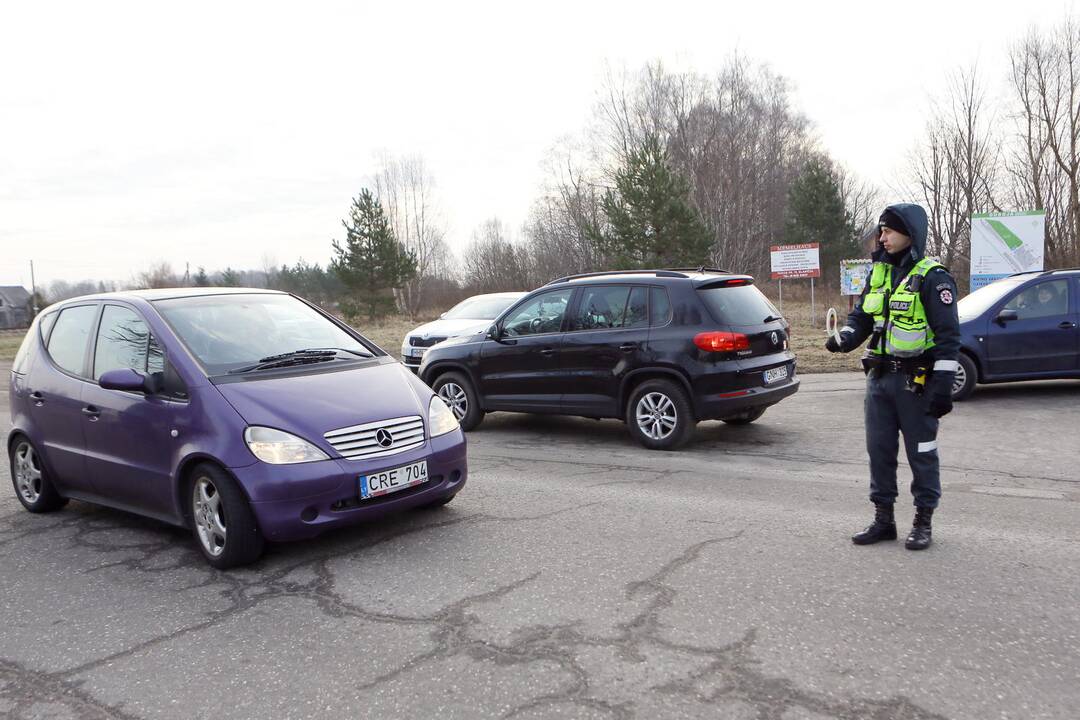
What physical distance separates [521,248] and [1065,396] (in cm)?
5105

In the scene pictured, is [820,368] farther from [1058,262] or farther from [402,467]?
[1058,262]

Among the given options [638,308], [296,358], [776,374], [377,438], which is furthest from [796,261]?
[377,438]

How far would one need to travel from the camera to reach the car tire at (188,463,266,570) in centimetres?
458

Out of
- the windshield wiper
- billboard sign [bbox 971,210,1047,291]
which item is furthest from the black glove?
billboard sign [bbox 971,210,1047,291]

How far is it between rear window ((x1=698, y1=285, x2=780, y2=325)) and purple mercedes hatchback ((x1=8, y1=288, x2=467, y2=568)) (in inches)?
130

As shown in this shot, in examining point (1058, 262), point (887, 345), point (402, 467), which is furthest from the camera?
point (1058, 262)

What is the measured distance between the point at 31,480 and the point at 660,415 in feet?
17.6

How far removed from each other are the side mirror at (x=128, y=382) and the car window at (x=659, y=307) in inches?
181

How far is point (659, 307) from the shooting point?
797 centimetres

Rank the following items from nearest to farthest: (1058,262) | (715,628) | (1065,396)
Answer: (715,628) → (1065,396) → (1058,262)

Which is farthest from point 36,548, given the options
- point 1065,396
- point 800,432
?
point 1065,396

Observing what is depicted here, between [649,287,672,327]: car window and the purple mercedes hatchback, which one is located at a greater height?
[649,287,672,327]: car window

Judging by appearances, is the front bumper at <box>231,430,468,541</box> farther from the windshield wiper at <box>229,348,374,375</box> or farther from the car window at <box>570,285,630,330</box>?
the car window at <box>570,285,630,330</box>

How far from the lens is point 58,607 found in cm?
429
